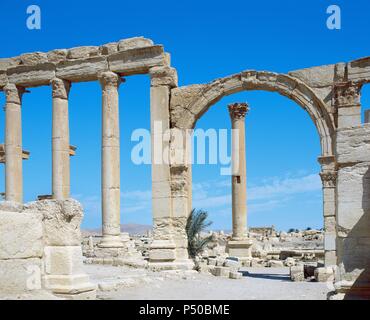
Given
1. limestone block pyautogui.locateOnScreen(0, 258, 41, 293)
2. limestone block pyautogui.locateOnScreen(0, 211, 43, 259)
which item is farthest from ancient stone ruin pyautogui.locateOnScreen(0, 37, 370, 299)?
limestone block pyautogui.locateOnScreen(0, 211, 43, 259)

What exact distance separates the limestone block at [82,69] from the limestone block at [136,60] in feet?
1.43

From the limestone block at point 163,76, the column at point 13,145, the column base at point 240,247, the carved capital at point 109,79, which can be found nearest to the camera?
the limestone block at point 163,76

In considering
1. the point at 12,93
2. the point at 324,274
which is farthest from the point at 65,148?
the point at 324,274

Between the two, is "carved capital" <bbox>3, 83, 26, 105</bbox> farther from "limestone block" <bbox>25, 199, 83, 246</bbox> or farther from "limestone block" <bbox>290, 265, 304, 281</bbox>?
"limestone block" <bbox>25, 199, 83, 246</bbox>

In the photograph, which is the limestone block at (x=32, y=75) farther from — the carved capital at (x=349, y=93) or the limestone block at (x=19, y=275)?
the limestone block at (x=19, y=275)

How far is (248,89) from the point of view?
18203 mm

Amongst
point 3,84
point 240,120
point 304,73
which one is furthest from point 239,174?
point 3,84

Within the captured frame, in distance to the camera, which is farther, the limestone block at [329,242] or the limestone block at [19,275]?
the limestone block at [329,242]

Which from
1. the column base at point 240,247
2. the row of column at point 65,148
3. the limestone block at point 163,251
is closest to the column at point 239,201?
the column base at point 240,247

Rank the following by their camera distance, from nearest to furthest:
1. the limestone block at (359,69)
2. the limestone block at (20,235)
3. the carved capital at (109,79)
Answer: the limestone block at (20,235), the limestone block at (359,69), the carved capital at (109,79)

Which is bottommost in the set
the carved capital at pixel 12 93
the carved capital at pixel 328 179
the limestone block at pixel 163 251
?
the limestone block at pixel 163 251

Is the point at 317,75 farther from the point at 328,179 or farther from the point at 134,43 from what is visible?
the point at 134,43

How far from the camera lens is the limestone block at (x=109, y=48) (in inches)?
758

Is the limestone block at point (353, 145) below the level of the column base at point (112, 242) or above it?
above
